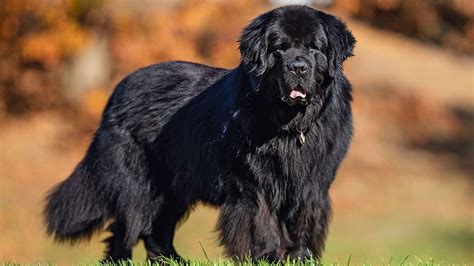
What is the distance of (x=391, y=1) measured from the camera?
20.8 metres

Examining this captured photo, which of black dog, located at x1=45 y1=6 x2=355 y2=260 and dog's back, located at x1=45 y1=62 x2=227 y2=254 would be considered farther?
dog's back, located at x1=45 y1=62 x2=227 y2=254

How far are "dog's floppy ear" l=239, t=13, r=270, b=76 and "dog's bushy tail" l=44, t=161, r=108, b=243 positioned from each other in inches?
89.6

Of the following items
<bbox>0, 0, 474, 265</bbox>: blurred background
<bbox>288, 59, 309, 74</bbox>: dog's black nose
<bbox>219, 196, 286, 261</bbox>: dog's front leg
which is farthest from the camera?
<bbox>0, 0, 474, 265</bbox>: blurred background

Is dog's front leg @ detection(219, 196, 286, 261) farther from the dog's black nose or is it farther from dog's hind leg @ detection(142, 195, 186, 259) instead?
dog's hind leg @ detection(142, 195, 186, 259)

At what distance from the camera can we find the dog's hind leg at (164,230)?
25.5ft

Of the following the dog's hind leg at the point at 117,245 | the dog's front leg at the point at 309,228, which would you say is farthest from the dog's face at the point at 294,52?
the dog's hind leg at the point at 117,245

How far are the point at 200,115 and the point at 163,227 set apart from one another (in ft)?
4.04

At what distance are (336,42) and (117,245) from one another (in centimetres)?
279

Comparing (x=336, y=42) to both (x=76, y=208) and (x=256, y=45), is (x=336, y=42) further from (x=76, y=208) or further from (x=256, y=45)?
(x=76, y=208)

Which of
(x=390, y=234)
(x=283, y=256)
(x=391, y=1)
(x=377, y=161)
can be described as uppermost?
(x=391, y=1)

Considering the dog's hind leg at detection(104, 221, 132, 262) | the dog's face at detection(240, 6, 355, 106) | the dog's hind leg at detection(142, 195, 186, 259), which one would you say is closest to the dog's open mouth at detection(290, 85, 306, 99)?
the dog's face at detection(240, 6, 355, 106)

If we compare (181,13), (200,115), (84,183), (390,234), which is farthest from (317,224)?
(181,13)

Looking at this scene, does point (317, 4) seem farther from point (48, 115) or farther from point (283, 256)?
point (283, 256)

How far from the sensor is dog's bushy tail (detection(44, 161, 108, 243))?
798cm
